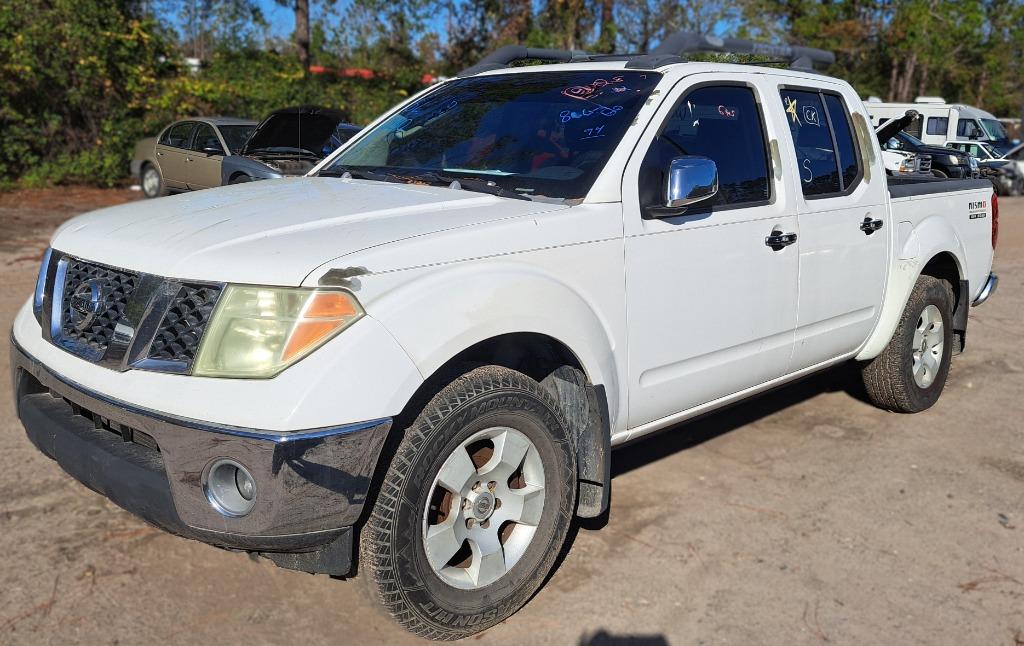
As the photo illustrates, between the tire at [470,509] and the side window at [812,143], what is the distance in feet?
6.46

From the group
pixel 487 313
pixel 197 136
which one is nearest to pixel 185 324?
pixel 487 313

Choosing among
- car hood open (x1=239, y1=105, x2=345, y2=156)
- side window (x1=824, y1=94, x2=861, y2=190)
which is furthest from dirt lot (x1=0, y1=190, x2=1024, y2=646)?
car hood open (x1=239, y1=105, x2=345, y2=156)

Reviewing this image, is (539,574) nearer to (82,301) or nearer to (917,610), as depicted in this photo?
(917,610)

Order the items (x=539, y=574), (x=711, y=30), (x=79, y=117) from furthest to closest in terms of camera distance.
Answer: (x=711, y=30)
(x=79, y=117)
(x=539, y=574)

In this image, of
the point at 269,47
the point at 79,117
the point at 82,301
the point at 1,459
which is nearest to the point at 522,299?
the point at 82,301

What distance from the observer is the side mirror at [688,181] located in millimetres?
3521

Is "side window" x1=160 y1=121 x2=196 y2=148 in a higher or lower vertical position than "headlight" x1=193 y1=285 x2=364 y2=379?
higher

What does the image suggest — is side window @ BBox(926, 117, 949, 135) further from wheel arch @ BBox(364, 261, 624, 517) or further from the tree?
wheel arch @ BBox(364, 261, 624, 517)

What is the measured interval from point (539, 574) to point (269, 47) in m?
22.7

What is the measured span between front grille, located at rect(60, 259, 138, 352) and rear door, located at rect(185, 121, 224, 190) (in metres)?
10.4

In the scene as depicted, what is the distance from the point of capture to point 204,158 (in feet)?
44.5

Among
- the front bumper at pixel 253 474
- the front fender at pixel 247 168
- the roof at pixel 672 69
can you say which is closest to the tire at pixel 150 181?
the front fender at pixel 247 168

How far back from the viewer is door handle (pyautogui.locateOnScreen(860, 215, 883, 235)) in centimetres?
471

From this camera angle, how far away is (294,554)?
2.85 metres
